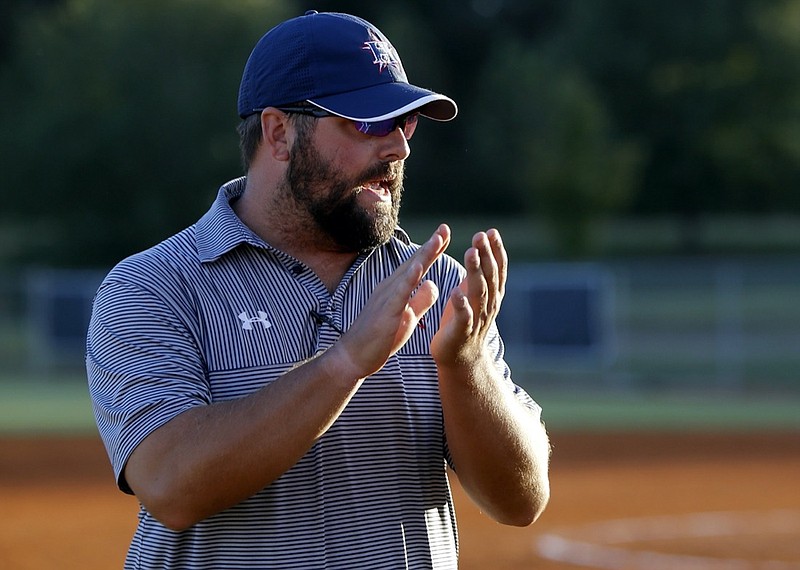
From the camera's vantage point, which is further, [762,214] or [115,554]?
[762,214]

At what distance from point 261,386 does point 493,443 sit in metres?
0.55

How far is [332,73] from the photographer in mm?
3326

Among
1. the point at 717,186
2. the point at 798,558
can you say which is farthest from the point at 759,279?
the point at 798,558

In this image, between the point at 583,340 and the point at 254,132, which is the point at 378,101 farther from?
the point at 583,340

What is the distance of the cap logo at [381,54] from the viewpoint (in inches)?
134

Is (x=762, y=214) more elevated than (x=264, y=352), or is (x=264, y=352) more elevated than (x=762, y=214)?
(x=264, y=352)

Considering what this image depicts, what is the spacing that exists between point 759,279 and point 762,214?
11.5 m

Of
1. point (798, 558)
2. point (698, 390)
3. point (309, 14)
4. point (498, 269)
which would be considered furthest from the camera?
point (698, 390)

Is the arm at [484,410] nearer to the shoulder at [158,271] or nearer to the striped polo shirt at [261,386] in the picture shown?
the striped polo shirt at [261,386]

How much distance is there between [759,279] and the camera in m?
32.8

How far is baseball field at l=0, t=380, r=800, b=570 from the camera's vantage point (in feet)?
33.0

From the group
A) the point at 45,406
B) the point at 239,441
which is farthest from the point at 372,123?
the point at 45,406

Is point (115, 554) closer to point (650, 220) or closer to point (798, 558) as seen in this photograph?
point (798, 558)

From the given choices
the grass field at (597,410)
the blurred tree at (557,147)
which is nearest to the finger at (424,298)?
the grass field at (597,410)
